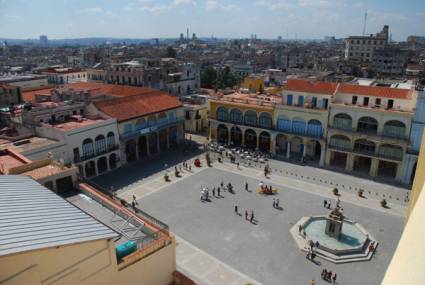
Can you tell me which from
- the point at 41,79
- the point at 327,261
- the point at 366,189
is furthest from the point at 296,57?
the point at 327,261

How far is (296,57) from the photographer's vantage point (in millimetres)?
175625

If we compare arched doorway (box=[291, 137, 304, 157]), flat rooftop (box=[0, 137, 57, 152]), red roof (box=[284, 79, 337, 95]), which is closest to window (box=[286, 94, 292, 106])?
red roof (box=[284, 79, 337, 95])

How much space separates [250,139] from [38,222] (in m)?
46.0

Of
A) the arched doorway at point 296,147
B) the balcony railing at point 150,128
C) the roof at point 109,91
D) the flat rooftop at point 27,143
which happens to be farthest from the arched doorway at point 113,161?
the arched doorway at point 296,147

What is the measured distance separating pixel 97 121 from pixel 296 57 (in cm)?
14839

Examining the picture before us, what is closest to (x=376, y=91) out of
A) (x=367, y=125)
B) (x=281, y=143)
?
(x=367, y=125)

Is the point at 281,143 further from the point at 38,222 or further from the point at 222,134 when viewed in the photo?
the point at 38,222

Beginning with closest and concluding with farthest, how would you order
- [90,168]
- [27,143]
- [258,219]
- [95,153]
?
[258,219] < [27,143] < [95,153] < [90,168]

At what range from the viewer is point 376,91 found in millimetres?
45625

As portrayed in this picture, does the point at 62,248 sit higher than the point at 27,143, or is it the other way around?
the point at 62,248

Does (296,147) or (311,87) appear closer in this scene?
(311,87)

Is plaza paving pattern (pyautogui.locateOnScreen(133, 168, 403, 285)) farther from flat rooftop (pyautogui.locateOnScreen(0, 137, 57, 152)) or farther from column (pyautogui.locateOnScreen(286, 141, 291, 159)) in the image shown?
flat rooftop (pyautogui.locateOnScreen(0, 137, 57, 152))

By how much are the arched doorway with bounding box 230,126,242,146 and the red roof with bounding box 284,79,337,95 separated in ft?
35.7

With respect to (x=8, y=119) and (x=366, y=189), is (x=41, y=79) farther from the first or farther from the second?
(x=366, y=189)
